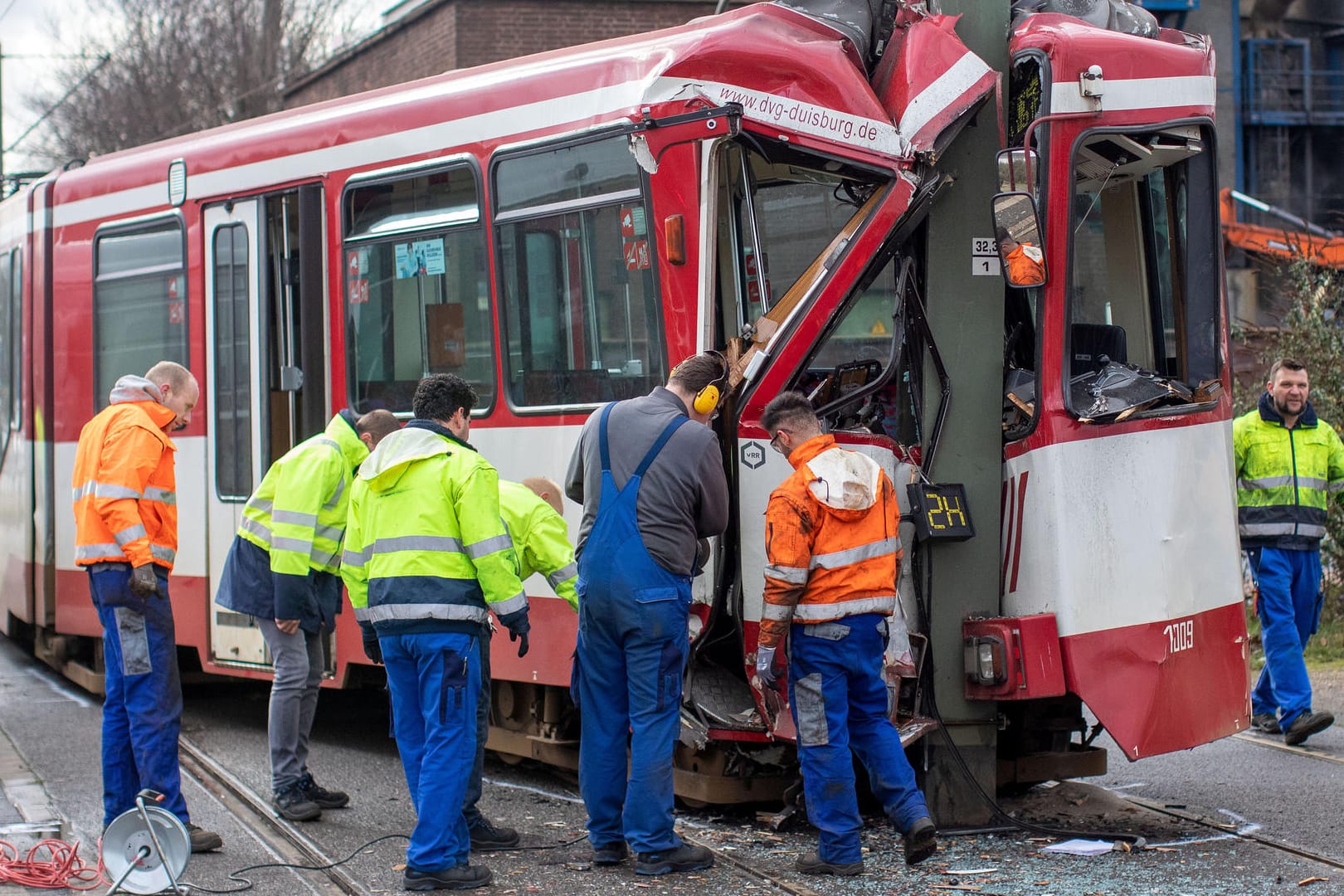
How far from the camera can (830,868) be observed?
5.86m

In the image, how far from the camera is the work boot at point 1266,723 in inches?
338

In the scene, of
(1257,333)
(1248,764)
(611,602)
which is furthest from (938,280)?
(1257,333)

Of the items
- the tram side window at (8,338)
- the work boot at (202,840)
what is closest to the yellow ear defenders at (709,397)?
the work boot at (202,840)

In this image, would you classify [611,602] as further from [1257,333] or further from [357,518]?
[1257,333]

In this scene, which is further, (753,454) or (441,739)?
(753,454)

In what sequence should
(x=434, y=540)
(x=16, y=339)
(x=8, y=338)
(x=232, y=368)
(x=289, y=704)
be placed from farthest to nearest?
1. (x=8, y=338)
2. (x=16, y=339)
3. (x=232, y=368)
4. (x=289, y=704)
5. (x=434, y=540)

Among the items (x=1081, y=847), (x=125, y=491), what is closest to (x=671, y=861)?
(x=1081, y=847)

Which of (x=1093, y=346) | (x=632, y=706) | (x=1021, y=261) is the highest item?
(x=1021, y=261)

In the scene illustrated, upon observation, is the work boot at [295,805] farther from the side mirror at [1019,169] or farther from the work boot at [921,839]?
the side mirror at [1019,169]

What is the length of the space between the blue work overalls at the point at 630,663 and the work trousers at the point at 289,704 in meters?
1.53

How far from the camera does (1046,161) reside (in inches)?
240

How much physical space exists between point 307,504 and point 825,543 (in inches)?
90.7

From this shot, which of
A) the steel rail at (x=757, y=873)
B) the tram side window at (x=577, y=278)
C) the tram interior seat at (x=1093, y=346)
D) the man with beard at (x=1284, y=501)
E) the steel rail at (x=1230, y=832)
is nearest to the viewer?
the steel rail at (x=757, y=873)

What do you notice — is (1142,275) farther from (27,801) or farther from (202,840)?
(27,801)
